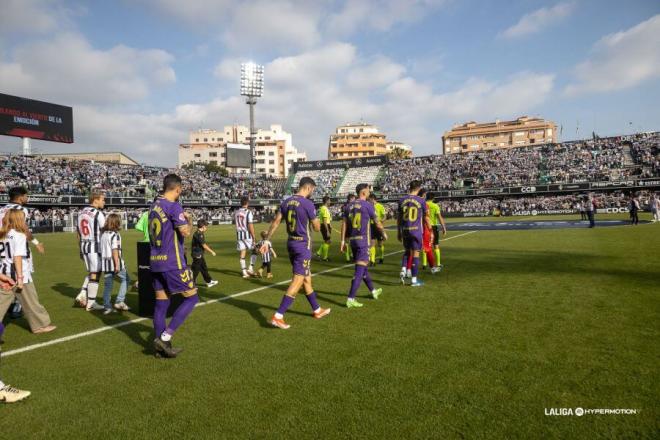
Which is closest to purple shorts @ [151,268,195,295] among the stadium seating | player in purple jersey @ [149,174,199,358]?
player in purple jersey @ [149,174,199,358]

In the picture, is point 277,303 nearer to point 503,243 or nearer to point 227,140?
point 503,243

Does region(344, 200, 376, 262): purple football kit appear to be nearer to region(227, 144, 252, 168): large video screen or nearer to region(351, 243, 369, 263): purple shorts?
region(351, 243, 369, 263): purple shorts

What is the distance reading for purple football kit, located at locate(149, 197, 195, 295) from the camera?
4.84m

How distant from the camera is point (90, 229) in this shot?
24.9 ft

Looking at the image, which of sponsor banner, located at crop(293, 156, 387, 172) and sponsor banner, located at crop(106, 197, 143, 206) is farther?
sponsor banner, located at crop(293, 156, 387, 172)

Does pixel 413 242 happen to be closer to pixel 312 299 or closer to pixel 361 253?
pixel 361 253

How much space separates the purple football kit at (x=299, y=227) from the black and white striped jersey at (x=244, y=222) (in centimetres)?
505

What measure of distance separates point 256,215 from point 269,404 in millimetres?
52129

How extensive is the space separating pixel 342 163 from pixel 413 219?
2424 inches

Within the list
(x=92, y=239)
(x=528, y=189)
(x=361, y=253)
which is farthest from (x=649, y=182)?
(x=92, y=239)

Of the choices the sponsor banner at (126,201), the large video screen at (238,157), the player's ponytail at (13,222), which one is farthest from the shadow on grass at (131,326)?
the large video screen at (238,157)

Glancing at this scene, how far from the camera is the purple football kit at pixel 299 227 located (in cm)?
591

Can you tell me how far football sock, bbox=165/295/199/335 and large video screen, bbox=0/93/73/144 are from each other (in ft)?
182

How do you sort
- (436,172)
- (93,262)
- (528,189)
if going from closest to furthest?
(93,262) → (528,189) → (436,172)
